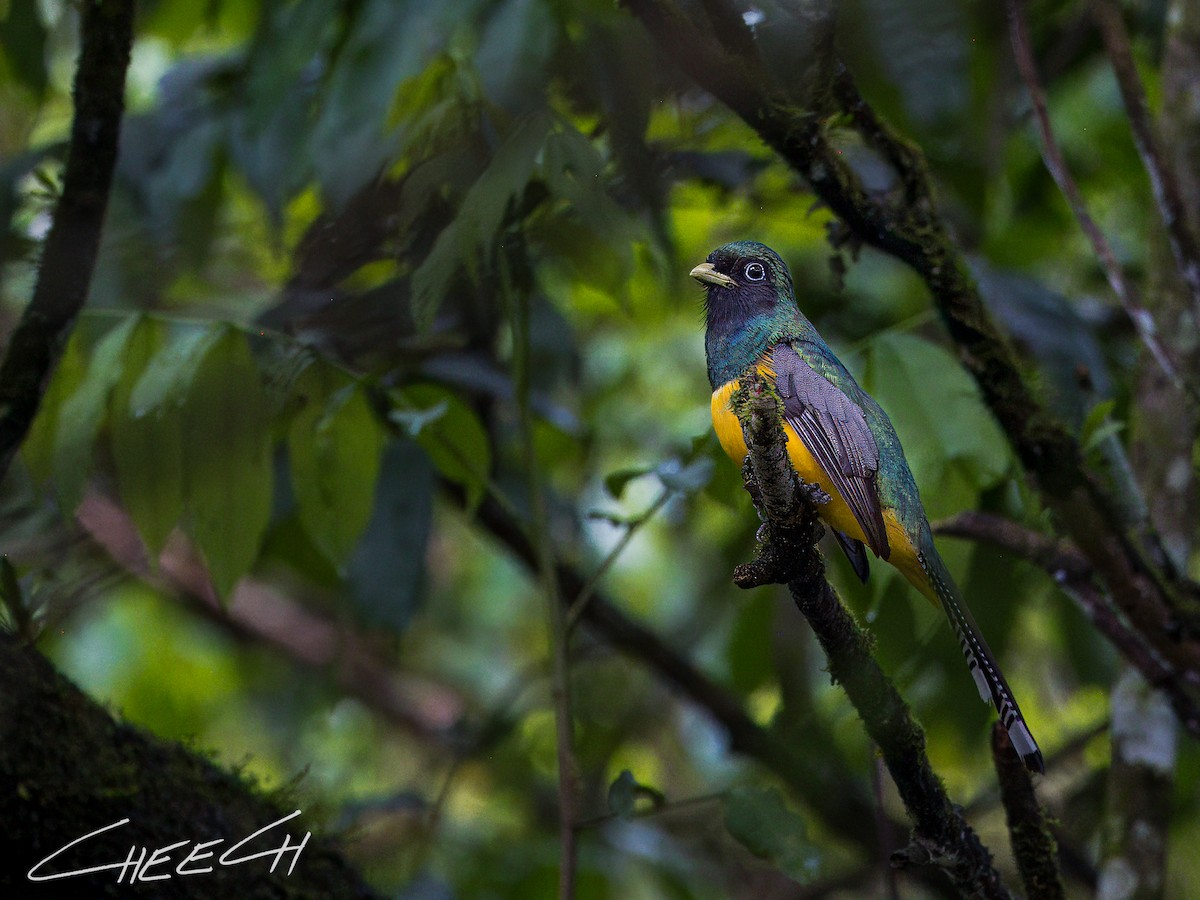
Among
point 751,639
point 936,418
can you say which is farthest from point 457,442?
point 936,418

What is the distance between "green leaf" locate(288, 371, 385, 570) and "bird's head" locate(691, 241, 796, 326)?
100cm

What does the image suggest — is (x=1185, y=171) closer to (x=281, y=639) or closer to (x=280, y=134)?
(x=280, y=134)

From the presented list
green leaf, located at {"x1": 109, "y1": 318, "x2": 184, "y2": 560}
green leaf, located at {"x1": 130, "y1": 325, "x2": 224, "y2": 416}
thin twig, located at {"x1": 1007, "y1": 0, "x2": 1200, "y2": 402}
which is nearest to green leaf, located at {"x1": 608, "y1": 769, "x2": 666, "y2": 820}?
green leaf, located at {"x1": 109, "y1": 318, "x2": 184, "y2": 560}

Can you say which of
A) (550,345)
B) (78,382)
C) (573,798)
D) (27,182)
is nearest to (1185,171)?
(550,345)

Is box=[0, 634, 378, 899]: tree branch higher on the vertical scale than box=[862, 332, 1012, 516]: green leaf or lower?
lower

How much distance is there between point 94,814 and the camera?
2424mm

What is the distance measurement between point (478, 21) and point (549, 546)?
71.6 inches

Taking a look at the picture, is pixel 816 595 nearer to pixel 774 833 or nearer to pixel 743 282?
pixel 743 282

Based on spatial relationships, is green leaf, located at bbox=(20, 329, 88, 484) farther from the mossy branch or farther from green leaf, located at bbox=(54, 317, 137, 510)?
the mossy branch

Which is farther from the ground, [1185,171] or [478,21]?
[1185,171]

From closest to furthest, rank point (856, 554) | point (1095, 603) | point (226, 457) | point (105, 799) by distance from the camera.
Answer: point (856, 554) → point (105, 799) → point (226, 457) → point (1095, 603)

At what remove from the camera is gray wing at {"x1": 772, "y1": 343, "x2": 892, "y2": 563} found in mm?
1733

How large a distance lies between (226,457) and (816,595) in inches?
59.0

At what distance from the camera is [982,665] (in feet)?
5.67
